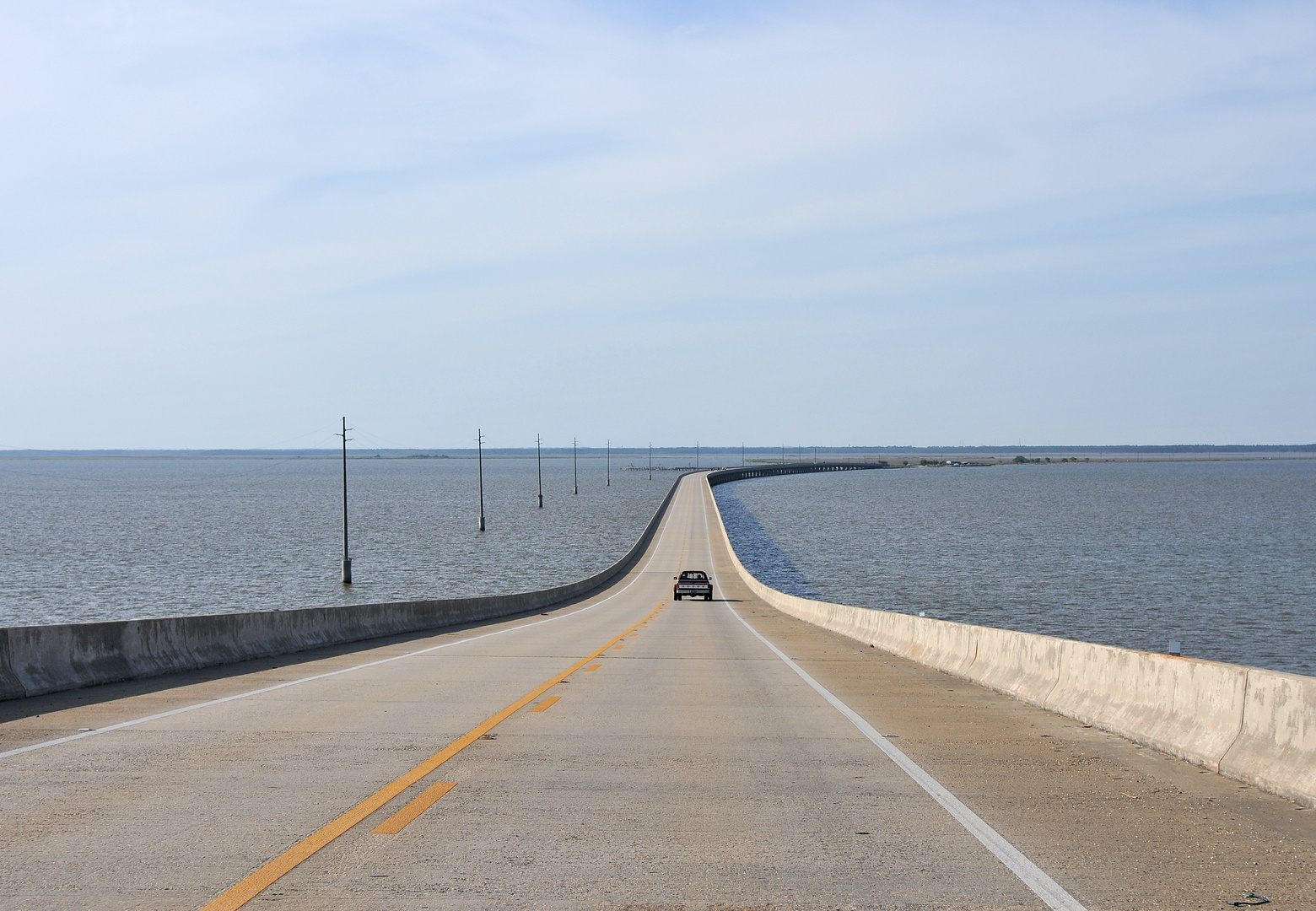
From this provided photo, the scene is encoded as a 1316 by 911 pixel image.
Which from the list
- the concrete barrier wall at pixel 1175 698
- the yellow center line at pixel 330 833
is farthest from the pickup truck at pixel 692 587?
the yellow center line at pixel 330 833

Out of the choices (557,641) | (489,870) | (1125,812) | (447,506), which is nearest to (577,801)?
(489,870)

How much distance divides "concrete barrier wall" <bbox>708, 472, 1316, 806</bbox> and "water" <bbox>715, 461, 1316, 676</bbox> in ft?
72.8

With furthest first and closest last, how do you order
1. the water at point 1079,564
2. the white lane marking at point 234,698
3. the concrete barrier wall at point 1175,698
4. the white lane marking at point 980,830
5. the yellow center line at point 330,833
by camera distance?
1. the water at point 1079,564
2. the white lane marking at point 234,698
3. the concrete barrier wall at point 1175,698
4. the white lane marking at point 980,830
5. the yellow center line at point 330,833

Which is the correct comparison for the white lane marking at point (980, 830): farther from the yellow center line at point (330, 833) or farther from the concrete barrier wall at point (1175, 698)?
the yellow center line at point (330, 833)

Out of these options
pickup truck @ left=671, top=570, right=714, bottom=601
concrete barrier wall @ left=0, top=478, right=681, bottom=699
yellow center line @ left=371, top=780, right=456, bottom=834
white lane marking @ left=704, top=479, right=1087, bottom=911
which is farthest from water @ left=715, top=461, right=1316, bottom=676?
yellow center line @ left=371, top=780, right=456, bottom=834

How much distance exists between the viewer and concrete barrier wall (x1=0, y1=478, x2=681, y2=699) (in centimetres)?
1157

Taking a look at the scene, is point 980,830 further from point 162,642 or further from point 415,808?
point 162,642

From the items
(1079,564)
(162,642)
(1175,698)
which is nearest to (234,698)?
(162,642)

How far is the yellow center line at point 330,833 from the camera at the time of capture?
5.07 metres

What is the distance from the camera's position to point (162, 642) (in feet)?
46.2

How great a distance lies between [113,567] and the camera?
62.0m

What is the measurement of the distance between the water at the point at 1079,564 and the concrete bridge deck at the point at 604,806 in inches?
1047

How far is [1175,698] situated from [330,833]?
6.48 metres

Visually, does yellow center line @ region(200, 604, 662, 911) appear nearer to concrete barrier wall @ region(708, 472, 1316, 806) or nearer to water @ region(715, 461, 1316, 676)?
concrete barrier wall @ region(708, 472, 1316, 806)
